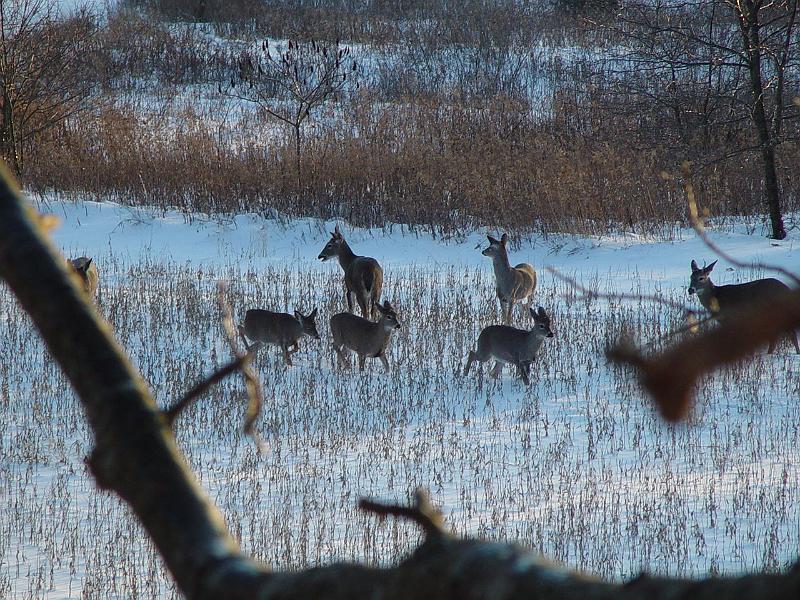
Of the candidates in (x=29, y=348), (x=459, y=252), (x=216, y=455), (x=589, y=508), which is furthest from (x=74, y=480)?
(x=459, y=252)

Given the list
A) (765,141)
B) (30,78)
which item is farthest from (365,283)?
(30,78)

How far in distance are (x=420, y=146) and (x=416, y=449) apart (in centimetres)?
1459

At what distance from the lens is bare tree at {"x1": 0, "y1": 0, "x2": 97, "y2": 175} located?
20.1 m

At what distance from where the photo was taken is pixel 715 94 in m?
17.5

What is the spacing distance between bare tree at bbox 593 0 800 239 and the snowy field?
12.0 feet

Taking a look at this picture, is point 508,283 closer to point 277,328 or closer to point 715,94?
point 277,328

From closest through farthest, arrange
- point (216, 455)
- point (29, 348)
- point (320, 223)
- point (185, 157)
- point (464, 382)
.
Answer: point (216, 455), point (464, 382), point (29, 348), point (320, 223), point (185, 157)

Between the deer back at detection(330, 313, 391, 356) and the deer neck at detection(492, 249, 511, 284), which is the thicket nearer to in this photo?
the deer neck at detection(492, 249, 511, 284)

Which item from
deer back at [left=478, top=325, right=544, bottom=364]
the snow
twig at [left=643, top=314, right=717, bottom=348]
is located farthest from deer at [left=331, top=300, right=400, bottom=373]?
twig at [left=643, top=314, right=717, bottom=348]

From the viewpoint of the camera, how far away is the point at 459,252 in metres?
17.4

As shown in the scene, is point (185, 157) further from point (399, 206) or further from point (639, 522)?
point (639, 522)

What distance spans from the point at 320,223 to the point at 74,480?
39.6 feet

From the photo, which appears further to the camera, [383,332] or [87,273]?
[87,273]

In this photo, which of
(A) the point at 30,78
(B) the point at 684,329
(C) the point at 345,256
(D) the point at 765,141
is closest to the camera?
(B) the point at 684,329
